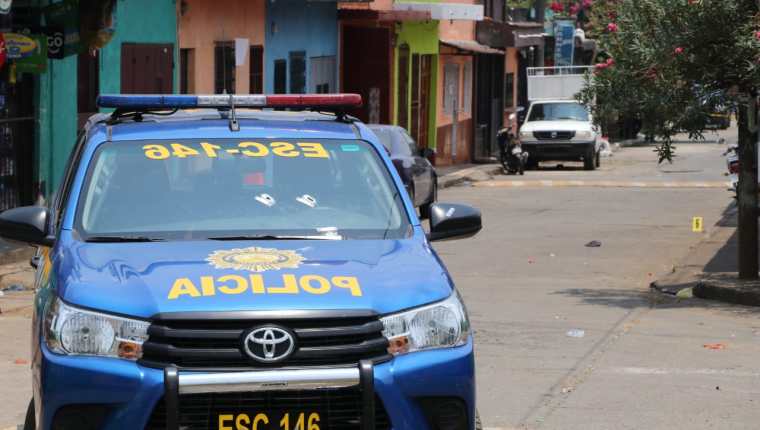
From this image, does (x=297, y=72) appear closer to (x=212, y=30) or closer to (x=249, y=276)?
(x=212, y=30)

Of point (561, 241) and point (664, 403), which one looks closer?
point (664, 403)

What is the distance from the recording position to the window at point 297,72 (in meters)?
27.8

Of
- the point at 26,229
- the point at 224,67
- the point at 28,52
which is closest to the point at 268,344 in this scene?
the point at 26,229

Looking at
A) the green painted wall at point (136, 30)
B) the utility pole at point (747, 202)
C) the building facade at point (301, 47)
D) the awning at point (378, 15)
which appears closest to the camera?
the utility pole at point (747, 202)

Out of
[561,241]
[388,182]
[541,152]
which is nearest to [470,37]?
[541,152]

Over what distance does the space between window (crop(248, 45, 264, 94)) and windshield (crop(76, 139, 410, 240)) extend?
18256mm

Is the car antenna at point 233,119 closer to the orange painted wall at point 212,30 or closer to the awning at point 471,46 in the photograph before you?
the orange painted wall at point 212,30

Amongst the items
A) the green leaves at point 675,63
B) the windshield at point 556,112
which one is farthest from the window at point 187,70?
the windshield at point 556,112

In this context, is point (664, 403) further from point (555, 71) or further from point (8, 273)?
point (555, 71)

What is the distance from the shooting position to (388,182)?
7012mm

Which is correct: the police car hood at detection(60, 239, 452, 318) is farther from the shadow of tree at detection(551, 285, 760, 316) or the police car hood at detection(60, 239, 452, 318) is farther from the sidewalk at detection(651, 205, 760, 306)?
the sidewalk at detection(651, 205, 760, 306)

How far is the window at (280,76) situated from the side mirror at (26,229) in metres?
19.8

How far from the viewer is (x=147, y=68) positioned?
20.8 meters

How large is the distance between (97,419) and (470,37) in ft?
122
